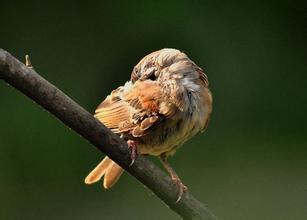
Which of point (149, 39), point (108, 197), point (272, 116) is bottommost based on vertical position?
point (108, 197)

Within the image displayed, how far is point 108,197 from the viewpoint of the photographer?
4.23 meters

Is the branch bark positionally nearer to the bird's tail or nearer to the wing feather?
the wing feather

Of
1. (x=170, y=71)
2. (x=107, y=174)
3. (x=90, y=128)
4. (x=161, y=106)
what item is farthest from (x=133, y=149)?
(x=107, y=174)

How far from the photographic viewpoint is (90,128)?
2.54 metres

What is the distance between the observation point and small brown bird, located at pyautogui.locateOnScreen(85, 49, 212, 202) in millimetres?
3240

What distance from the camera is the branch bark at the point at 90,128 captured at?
2.38m

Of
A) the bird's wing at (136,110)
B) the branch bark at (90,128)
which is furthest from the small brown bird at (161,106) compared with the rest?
the branch bark at (90,128)

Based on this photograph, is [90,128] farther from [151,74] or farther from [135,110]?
[151,74]

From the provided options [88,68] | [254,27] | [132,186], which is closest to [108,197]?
[132,186]

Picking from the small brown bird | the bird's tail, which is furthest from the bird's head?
the bird's tail

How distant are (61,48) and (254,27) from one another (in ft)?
2.87

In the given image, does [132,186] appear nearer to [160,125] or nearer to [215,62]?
[215,62]

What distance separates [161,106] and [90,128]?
2.44ft

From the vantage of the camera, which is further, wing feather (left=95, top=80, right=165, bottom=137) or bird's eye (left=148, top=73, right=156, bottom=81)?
bird's eye (left=148, top=73, right=156, bottom=81)
